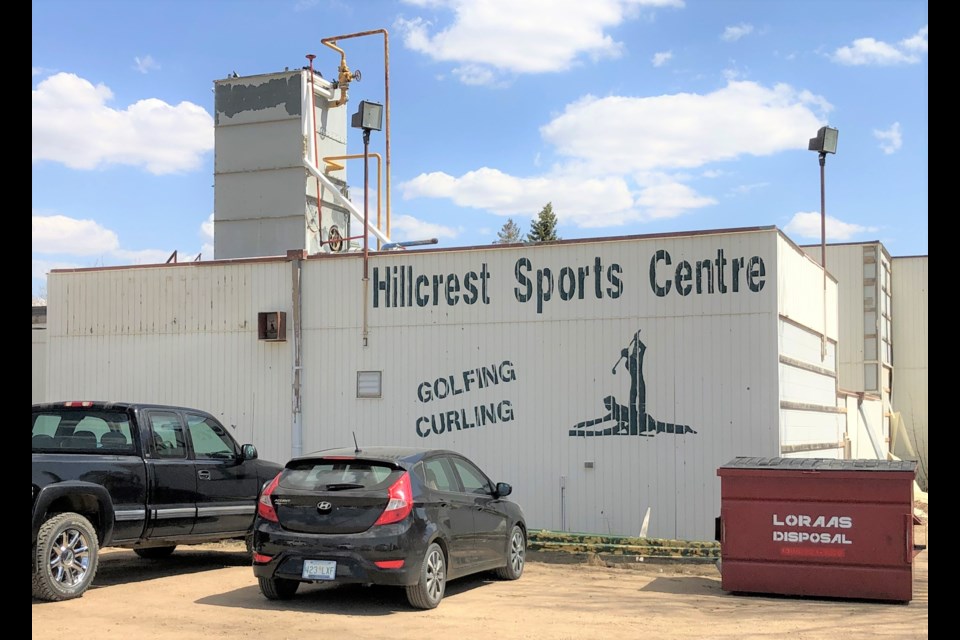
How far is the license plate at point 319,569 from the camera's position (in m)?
9.50

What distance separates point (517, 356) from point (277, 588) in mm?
6929

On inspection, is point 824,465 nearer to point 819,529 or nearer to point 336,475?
point 819,529

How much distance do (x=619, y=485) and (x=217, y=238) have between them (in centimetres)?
969

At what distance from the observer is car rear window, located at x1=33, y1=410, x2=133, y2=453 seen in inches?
428

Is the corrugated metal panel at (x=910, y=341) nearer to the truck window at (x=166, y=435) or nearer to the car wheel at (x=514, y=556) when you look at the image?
the car wheel at (x=514, y=556)

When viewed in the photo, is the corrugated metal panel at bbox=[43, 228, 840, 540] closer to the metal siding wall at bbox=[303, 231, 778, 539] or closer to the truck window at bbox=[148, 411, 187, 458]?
the metal siding wall at bbox=[303, 231, 778, 539]

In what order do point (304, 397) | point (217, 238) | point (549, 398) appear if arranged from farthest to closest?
point (217, 238) < point (304, 397) < point (549, 398)

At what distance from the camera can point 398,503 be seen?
31.7 ft

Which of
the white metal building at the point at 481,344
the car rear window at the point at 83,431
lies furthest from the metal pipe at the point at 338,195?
the car rear window at the point at 83,431

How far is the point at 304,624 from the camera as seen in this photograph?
9102 millimetres

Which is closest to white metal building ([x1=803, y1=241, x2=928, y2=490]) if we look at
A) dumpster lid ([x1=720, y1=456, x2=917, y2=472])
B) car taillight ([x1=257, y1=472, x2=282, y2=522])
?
dumpster lid ([x1=720, y1=456, x2=917, y2=472])

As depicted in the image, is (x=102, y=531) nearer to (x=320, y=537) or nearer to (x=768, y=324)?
(x=320, y=537)
